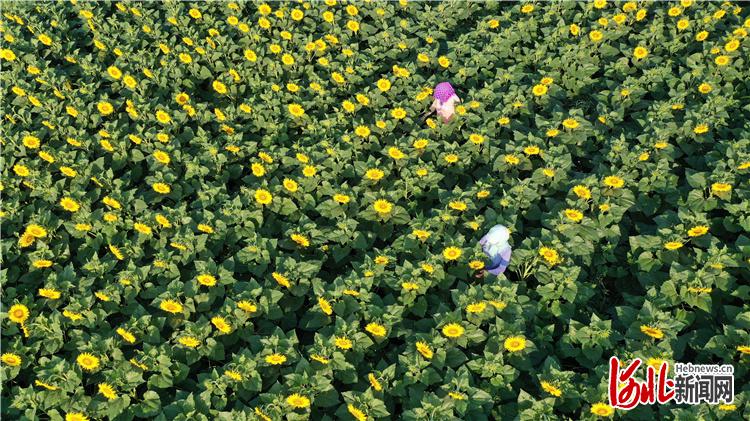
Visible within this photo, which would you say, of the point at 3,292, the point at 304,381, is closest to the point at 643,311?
the point at 304,381

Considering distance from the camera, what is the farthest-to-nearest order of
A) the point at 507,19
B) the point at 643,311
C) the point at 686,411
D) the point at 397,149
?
the point at 507,19, the point at 397,149, the point at 643,311, the point at 686,411

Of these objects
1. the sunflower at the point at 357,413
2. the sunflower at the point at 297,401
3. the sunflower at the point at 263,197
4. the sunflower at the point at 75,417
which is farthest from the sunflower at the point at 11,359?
the sunflower at the point at 357,413

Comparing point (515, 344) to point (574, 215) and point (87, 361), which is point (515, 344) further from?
point (87, 361)

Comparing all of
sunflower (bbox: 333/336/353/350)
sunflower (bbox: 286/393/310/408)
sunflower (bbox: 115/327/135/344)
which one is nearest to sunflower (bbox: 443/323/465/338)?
sunflower (bbox: 333/336/353/350)

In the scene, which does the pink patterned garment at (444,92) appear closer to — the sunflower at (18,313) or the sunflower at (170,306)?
the sunflower at (170,306)

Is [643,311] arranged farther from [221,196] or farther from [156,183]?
[156,183]

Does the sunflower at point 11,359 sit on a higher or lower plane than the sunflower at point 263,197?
lower

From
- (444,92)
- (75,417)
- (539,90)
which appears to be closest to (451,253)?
(444,92)
